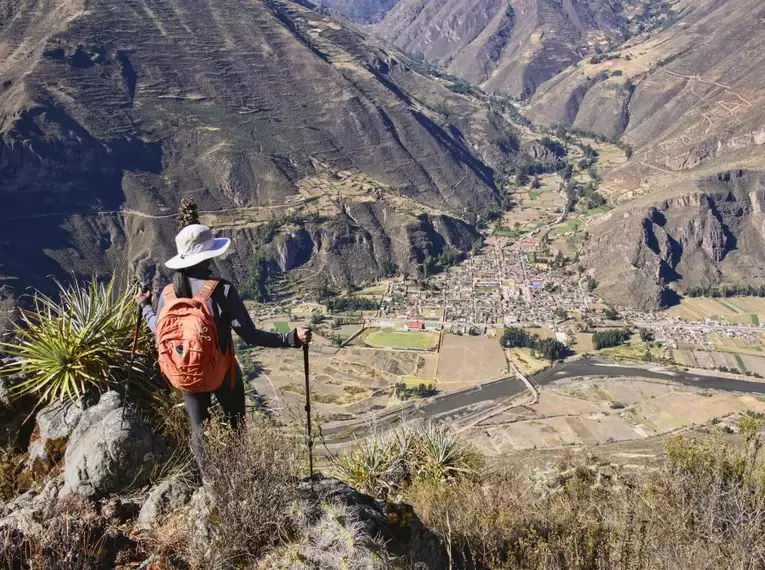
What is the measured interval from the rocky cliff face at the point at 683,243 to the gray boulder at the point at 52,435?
63.8 m

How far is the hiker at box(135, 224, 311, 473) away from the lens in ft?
14.6

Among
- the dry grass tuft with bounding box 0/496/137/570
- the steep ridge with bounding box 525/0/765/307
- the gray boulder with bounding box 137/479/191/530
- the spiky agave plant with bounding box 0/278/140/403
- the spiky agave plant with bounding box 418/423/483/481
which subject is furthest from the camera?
the steep ridge with bounding box 525/0/765/307

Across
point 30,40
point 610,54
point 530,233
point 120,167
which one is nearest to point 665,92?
point 610,54

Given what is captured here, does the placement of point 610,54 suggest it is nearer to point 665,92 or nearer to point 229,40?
point 665,92

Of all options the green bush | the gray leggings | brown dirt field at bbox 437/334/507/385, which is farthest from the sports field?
the gray leggings

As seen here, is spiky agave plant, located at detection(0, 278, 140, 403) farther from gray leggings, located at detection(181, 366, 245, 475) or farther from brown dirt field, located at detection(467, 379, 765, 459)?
brown dirt field, located at detection(467, 379, 765, 459)

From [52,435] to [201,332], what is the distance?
7.95 feet

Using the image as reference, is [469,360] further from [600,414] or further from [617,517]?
[617,517]

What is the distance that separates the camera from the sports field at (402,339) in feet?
167

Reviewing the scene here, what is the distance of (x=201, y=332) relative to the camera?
441cm

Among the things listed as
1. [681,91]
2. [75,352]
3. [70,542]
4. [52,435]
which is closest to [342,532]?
[70,542]

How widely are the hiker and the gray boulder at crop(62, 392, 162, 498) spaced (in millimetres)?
550

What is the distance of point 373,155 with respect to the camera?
90000mm

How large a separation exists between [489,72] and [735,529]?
682ft
